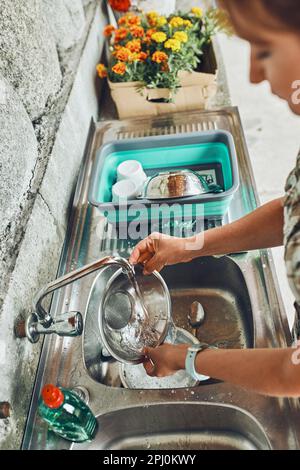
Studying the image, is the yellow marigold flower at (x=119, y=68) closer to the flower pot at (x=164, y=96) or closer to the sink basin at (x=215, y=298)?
the flower pot at (x=164, y=96)

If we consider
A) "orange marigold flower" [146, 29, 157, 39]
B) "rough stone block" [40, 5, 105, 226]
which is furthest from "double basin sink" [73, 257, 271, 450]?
"orange marigold flower" [146, 29, 157, 39]

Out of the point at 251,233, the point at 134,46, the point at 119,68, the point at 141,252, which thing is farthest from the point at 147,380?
the point at 134,46

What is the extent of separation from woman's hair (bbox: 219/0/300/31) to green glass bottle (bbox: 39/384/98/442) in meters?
0.94

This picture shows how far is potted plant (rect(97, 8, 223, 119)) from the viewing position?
168cm

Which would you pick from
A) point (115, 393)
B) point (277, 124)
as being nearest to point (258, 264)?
point (115, 393)

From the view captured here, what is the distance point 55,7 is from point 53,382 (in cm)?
A: 146

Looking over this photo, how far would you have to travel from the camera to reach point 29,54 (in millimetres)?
1282

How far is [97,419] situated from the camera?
1057mm

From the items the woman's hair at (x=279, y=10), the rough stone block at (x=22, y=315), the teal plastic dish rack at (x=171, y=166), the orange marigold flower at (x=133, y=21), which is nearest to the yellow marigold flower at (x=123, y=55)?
the orange marigold flower at (x=133, y=21)

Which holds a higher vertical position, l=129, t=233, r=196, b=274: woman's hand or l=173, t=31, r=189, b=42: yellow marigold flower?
l=173, t=31, r=189, b=42: yellow marigold flower

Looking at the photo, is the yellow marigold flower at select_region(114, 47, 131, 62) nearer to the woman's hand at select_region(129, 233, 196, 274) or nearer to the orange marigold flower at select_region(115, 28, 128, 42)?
the orange marigold flower at select_region(115, 28, 128, 42)

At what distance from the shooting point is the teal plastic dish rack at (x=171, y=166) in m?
1.32

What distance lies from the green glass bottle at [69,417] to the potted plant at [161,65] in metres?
1.32

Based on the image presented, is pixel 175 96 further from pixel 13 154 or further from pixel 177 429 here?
pixel 177 429
